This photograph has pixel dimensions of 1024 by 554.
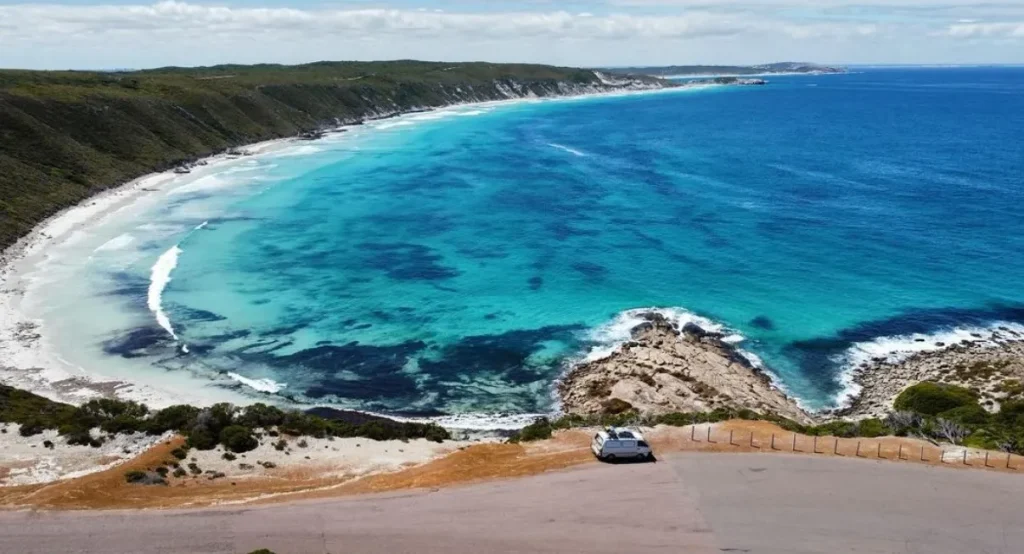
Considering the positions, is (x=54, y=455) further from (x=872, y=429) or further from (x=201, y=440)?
(x=872, y=429)

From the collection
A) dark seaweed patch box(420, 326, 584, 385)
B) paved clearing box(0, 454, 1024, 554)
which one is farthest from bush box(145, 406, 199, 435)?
dark seaweed patch box(420, 326, 584, 385)

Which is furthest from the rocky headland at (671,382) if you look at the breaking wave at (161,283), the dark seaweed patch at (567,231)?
the dark seaweed patch at (567,231)

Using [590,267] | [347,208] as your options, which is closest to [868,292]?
[590,267]

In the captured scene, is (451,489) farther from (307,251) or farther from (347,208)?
(347,208)

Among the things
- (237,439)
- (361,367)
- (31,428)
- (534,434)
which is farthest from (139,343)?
(534,434)

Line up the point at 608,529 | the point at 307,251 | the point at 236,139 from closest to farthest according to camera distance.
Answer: the point at 608,529 < the point at 307,251 < the point at 236,139

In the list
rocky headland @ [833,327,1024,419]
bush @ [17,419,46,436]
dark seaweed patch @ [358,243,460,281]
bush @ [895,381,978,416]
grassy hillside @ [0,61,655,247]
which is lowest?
rocky headland @ [833,327,1024,419]

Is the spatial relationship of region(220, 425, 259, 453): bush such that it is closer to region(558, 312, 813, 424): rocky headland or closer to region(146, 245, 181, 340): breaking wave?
region(558, 312, 813, 424): rocky headland
